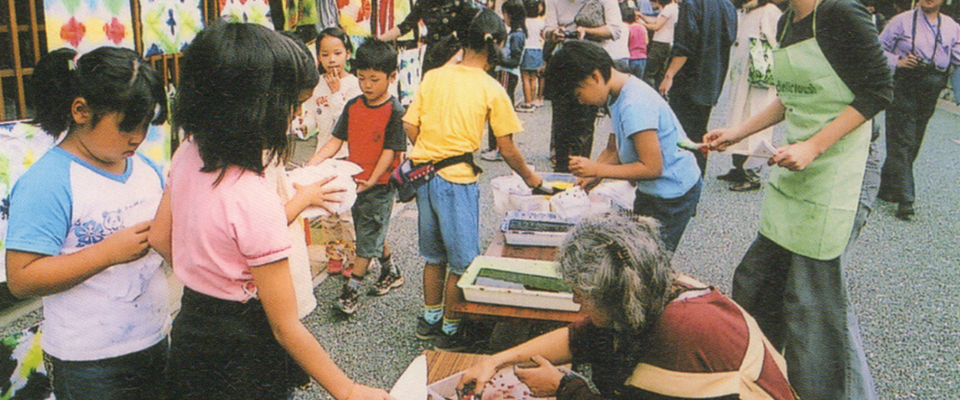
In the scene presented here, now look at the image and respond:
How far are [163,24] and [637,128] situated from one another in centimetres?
297

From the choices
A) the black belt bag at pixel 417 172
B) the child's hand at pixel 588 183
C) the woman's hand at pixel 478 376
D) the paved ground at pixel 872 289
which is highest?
the black belt bag at pixel 417 172

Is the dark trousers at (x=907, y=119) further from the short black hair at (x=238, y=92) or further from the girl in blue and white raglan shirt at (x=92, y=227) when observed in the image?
the girl in blue and white raglan shirt at (x=92, y=227)

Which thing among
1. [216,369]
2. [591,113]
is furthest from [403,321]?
[591,113]

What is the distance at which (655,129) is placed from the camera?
269 cm

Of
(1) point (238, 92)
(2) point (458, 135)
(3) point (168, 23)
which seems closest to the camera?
(1) point (238, 92)

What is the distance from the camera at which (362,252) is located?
3715mm

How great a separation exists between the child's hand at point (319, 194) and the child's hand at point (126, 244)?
41cm

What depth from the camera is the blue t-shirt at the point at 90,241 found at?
155 centimetres

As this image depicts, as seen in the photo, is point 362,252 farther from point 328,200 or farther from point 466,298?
point 328,200

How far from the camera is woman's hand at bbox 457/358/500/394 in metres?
1.95

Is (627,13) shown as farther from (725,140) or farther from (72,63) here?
(72,63)

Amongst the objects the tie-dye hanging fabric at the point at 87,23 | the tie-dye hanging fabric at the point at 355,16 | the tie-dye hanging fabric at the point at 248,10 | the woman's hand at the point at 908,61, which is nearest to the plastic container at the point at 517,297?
the tie-dye hanging fabric at the point at 87,23

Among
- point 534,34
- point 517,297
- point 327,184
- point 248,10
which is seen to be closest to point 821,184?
point 517,297

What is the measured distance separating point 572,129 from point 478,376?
4.37m
